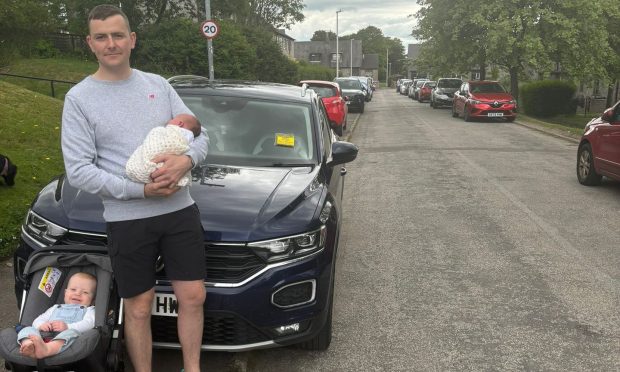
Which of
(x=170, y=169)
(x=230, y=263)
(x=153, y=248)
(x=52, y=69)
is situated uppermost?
(x=52, y=69)

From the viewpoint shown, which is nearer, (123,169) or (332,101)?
(123,169)

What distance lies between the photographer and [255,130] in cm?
465

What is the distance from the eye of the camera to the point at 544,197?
8562 millimetres

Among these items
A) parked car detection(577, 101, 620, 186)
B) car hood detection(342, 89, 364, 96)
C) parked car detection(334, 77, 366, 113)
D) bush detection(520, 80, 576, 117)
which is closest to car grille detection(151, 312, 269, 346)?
parked car detection(577, 101, 620, 186)

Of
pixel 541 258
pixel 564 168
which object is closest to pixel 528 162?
pixel 564 168

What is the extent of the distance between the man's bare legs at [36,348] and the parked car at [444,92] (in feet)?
102

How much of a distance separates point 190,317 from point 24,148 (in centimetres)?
667

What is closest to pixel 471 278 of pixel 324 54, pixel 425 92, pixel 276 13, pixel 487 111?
pixel 487 111

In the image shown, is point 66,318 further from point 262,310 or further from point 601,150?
point 601,150

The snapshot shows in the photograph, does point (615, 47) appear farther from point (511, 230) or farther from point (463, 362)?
point (463, 362)

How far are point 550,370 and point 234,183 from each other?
2.26 m

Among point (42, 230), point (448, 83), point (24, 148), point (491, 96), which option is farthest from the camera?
point (448, 83)

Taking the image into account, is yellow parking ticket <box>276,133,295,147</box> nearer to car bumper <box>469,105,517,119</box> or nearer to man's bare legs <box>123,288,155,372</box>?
man's bare legs <box>123,288,155,372</box>

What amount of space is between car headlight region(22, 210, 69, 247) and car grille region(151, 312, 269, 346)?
0.73 meters
